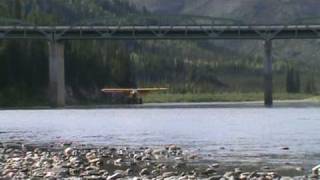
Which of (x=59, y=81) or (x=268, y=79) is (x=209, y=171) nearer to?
(x=59, y=81)

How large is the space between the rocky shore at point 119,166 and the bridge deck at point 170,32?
124 meters

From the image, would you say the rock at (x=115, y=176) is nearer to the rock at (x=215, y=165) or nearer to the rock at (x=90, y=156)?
the rock at (x=215, y=165)

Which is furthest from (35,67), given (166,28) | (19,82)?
(166,28)

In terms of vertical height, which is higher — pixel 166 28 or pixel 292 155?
pixel 166 28

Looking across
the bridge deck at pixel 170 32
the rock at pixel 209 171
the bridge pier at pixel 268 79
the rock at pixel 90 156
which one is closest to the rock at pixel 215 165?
the rock at pixel 209 171

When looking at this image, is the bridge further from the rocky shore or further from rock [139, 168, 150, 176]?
rock [139, 168, 150, 176]

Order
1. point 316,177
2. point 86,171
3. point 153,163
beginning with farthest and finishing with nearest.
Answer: point 153,163
point 86,171
point 316,177

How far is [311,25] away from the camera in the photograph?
165 m

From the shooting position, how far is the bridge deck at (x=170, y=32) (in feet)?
541

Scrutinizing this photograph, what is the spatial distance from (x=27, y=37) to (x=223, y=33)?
4023cm

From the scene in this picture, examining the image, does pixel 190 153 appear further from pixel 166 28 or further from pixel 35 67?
pixel 35 67

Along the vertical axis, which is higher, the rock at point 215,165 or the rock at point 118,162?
the rock at point 118,162

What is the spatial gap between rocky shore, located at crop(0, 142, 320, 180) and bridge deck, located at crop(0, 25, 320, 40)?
124 meters

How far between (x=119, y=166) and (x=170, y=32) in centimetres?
13568
